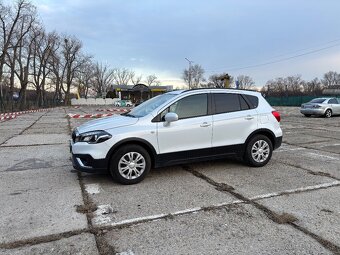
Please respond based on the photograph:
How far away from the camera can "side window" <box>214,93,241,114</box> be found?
6.32 meters

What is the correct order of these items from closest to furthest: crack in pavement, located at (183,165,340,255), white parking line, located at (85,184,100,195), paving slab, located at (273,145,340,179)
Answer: crack in pavement, located at (183,165,340,255) < white parking line, located at (85,184,100,195) < paving slab, located at (273,145,340,179)

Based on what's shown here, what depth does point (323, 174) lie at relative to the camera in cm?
614

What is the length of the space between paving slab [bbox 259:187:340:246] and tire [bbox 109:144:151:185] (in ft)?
6.94

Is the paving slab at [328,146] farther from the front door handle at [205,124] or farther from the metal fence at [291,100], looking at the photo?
the metal fence at [291,100]

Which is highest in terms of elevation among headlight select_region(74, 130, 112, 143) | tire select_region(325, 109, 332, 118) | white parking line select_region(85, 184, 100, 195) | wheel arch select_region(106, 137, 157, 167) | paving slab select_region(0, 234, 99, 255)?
headlight select_region(74, 130, 112, 143)

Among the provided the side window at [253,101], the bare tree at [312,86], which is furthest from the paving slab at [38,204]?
the bare tree at [312,86]

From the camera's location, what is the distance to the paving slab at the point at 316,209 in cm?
372

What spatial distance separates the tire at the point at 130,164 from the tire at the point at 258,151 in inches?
89.7

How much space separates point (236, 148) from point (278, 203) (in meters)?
1.99

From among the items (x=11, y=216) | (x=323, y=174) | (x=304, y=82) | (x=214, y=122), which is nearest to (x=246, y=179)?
(x=214, y=122)

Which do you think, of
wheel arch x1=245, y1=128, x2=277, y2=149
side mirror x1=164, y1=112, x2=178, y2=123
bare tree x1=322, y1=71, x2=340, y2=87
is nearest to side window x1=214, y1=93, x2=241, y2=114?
wheel arch x1=245, y1=128, x2=277, y2=149

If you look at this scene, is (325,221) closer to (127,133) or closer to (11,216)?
(127,133)

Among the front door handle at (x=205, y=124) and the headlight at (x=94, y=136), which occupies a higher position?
the front door handle at (x=205, y=124)

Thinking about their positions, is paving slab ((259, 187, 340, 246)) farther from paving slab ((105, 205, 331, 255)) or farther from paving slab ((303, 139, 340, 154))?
paving slab ((303, 139, 340, 154))
